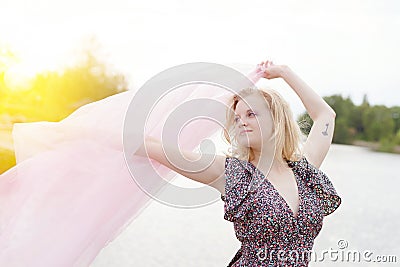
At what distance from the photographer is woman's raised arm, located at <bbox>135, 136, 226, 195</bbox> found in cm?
143

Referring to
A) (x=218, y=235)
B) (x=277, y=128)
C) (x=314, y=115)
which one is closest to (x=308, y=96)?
(x=314, y=115)

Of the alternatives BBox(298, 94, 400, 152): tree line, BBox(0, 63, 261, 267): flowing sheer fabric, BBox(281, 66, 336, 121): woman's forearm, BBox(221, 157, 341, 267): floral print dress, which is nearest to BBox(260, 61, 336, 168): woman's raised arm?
BBox(281, 66, 336, 121): woman's forearm

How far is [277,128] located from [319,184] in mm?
205

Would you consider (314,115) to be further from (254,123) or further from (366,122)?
(366,122)

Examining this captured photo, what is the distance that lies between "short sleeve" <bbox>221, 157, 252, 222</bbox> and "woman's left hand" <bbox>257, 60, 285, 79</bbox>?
1.07ft

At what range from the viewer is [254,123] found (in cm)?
151

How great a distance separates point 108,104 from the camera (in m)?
1.59

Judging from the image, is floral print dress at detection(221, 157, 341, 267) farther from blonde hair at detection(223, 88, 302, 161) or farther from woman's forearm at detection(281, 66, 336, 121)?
woman's forearm at detection(281, 66, 336, 121)

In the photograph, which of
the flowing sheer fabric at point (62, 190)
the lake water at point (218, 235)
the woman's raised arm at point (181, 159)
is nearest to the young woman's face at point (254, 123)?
the woman's raised arm at point (181, 159)

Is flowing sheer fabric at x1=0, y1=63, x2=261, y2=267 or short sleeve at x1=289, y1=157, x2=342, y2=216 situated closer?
flowing sheer fabric at x1=0, y1=63, x2=261, y2=267

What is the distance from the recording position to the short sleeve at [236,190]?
1.46 metres

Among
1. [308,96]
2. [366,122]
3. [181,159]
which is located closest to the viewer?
[181,159]

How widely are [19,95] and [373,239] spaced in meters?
3.57

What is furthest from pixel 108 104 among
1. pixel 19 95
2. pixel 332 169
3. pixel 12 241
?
pixel 332 169
